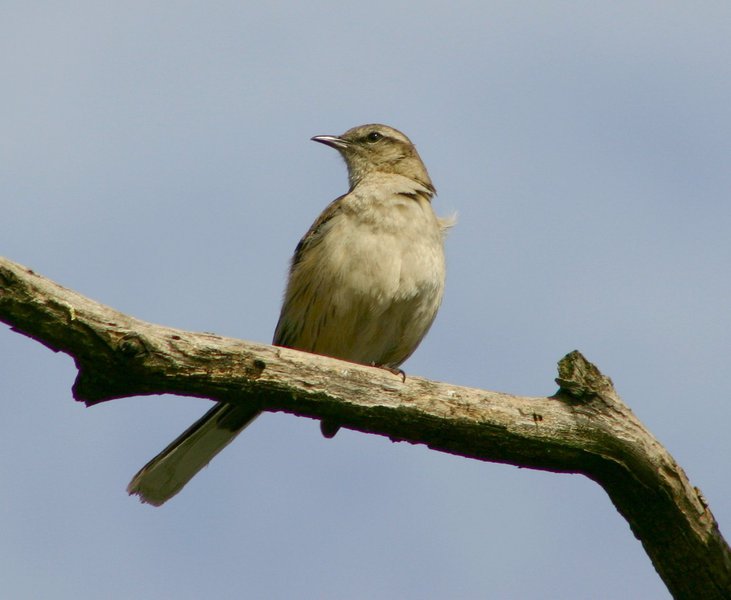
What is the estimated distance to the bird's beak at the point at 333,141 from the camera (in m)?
9.53

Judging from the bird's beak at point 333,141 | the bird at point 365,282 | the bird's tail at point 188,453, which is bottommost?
the bird's tail at point 188,453

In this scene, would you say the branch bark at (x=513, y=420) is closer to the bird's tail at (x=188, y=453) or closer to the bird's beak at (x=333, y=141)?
the bird's tail at (x=188, y=453)

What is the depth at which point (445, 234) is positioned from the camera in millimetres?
8523

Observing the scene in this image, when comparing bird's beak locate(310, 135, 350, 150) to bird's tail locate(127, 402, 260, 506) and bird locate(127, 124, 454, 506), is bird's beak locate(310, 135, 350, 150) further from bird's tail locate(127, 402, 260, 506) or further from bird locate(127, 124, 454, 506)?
bird's tail locate(127, 402, 260, 506)

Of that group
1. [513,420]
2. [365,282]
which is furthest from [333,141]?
[513,420]

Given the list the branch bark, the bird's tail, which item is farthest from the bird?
the branch bark

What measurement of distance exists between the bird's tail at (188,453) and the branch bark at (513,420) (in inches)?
50.0

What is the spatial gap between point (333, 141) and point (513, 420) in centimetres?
474

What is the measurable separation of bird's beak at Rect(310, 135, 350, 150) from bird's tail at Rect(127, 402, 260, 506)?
10.7ft

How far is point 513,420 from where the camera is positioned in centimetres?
546

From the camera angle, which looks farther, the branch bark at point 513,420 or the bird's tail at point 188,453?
the bird's tail at point 188,453

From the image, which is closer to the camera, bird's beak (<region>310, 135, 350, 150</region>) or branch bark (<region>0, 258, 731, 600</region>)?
branch bark (<region>0, 258, 731, 600</region>)

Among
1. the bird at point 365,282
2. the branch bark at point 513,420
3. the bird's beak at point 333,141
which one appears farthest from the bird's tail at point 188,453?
the bird's beak at point 333,141

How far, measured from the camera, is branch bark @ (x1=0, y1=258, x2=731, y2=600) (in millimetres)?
5184
